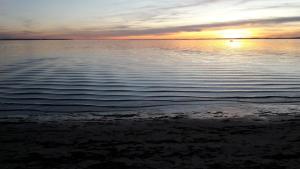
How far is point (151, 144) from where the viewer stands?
9.00m

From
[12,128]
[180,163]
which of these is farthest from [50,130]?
[180,163]

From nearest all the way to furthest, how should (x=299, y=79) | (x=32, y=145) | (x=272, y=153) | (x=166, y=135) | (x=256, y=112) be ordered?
(x=272, y=153), (x=32, y=145), (x=166, y=135), (x=256, y=112), (x=299, y=79)

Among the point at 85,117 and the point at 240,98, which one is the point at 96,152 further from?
the point at 240,98

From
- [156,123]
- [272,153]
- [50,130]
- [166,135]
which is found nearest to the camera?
[272,153]

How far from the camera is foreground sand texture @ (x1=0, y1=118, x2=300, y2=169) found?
296 inches

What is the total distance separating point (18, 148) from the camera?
8586mm

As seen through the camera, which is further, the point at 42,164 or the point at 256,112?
the point at 256,112

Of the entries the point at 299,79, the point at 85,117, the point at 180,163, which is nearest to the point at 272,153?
the point at 180,163

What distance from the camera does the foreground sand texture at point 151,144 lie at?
7.53 metres

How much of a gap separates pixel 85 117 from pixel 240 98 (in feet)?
29.4

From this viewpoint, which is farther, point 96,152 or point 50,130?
point 50,130

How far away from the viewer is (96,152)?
831 cm

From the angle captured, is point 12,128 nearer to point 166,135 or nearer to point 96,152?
point 96,152

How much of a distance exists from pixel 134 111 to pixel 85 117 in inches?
99.4
